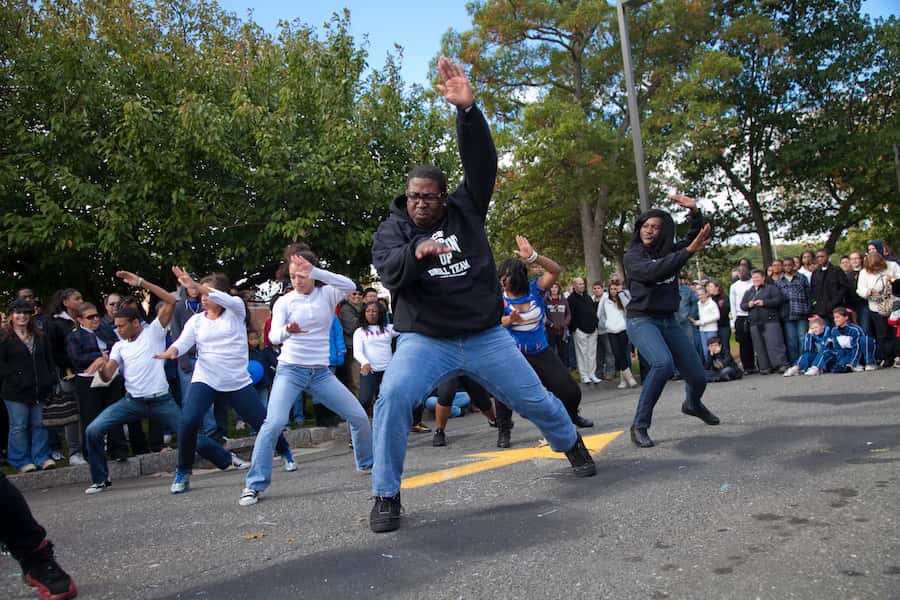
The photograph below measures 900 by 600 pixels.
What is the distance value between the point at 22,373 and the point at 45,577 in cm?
573

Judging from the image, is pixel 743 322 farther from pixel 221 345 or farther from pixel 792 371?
pixel 221 345

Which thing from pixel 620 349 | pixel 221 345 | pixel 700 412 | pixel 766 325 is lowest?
pixel 700 412

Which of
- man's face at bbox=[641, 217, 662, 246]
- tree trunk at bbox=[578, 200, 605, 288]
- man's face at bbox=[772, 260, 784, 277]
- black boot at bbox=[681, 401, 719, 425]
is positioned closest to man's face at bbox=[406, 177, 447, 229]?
man's face at bbox=[641, 217, 662, 246]

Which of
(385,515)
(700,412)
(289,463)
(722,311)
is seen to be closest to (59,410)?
(289,463)

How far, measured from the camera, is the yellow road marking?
6102 mm

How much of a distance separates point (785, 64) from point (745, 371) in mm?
18659

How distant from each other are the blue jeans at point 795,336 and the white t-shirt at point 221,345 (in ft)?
31.6

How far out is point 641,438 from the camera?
6.36 metres

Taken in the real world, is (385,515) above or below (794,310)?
below

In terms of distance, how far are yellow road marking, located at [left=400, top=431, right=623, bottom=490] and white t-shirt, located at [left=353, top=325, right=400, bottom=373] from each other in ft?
8.60

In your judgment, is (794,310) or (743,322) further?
(743,322)

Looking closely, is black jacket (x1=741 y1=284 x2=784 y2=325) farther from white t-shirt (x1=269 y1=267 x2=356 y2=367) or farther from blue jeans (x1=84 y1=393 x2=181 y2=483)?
blue jeans (x1=84 y1=393 x2=181 y2=483)

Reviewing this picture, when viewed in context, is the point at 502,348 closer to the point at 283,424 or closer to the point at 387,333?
the point at 283,424

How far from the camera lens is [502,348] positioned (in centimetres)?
471
